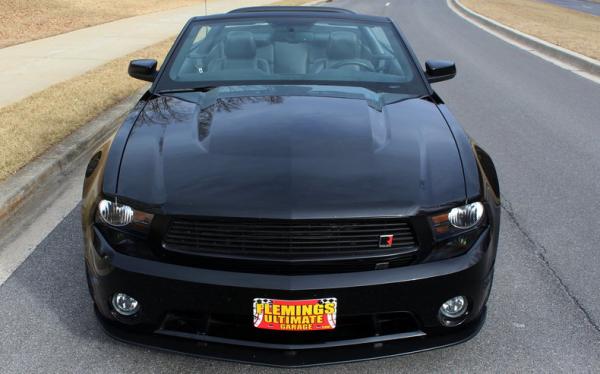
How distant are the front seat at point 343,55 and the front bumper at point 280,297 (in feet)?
5.95

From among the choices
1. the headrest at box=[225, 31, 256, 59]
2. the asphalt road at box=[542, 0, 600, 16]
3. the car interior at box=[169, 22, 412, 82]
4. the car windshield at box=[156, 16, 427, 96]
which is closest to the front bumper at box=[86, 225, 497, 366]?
the car windshield at box=[156, 16, 427, 96]

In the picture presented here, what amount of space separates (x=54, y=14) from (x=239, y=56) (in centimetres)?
1695

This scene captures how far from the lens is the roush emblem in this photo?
2490 millimetres

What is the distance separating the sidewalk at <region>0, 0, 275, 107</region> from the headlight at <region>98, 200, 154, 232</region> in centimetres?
552

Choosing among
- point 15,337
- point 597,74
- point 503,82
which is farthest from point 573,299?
point 597,74

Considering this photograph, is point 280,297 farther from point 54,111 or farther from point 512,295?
point 54,111

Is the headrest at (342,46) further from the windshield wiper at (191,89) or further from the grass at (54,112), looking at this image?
the grass at (54,112)

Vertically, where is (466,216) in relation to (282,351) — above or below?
above

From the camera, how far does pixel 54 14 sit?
18922 millimetres

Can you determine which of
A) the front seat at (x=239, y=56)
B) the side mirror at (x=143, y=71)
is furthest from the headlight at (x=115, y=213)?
the side mirror at (x=143, y=71)

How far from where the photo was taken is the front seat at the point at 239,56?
13.2 ft

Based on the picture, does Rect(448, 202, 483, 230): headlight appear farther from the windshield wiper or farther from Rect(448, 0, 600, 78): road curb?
Rect(448, 0, 600, 78): road curb

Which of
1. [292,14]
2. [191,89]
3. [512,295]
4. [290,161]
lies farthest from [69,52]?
[512,295]

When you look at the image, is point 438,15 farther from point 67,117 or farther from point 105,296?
point 105,296
